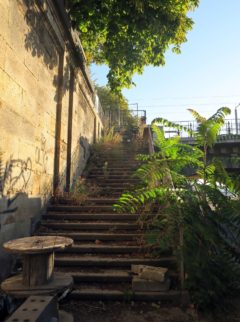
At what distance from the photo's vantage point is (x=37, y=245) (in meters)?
4.00

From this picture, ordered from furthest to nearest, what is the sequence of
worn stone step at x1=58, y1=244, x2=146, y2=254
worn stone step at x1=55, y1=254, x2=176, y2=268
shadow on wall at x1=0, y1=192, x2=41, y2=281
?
1. worn stone step at x1=58, y1=244, x2=146, y2=254
2. worn stone step at x1=55, y1=254, x2=176, y2=268
3. shadow on wall at x1=0, y1=192, x2=41, y2=281

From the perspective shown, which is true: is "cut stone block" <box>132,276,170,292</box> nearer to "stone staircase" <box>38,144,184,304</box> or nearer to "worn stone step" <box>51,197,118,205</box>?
"stone staircase" <box>38,144,184,304</box>

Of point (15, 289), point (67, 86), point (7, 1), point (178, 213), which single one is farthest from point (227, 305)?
point (67, 86)

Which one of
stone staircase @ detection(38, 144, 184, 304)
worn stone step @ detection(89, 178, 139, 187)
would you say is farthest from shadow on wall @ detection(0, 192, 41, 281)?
worn stone step @ detection(89, 178, 139, 187)

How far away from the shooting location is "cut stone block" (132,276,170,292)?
4754 mm

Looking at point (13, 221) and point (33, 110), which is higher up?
point (33, 110)

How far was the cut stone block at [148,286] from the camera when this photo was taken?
4.75 metres

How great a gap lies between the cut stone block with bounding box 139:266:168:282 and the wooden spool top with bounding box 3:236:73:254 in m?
1.46

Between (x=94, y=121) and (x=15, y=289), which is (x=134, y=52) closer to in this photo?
(x=94, y=121)

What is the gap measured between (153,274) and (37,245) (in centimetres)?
198

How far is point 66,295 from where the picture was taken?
4.52m

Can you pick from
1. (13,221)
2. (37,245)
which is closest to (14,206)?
(13,221)

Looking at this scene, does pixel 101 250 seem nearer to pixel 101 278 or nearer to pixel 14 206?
pixel 101 278

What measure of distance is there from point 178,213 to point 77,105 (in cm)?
736
